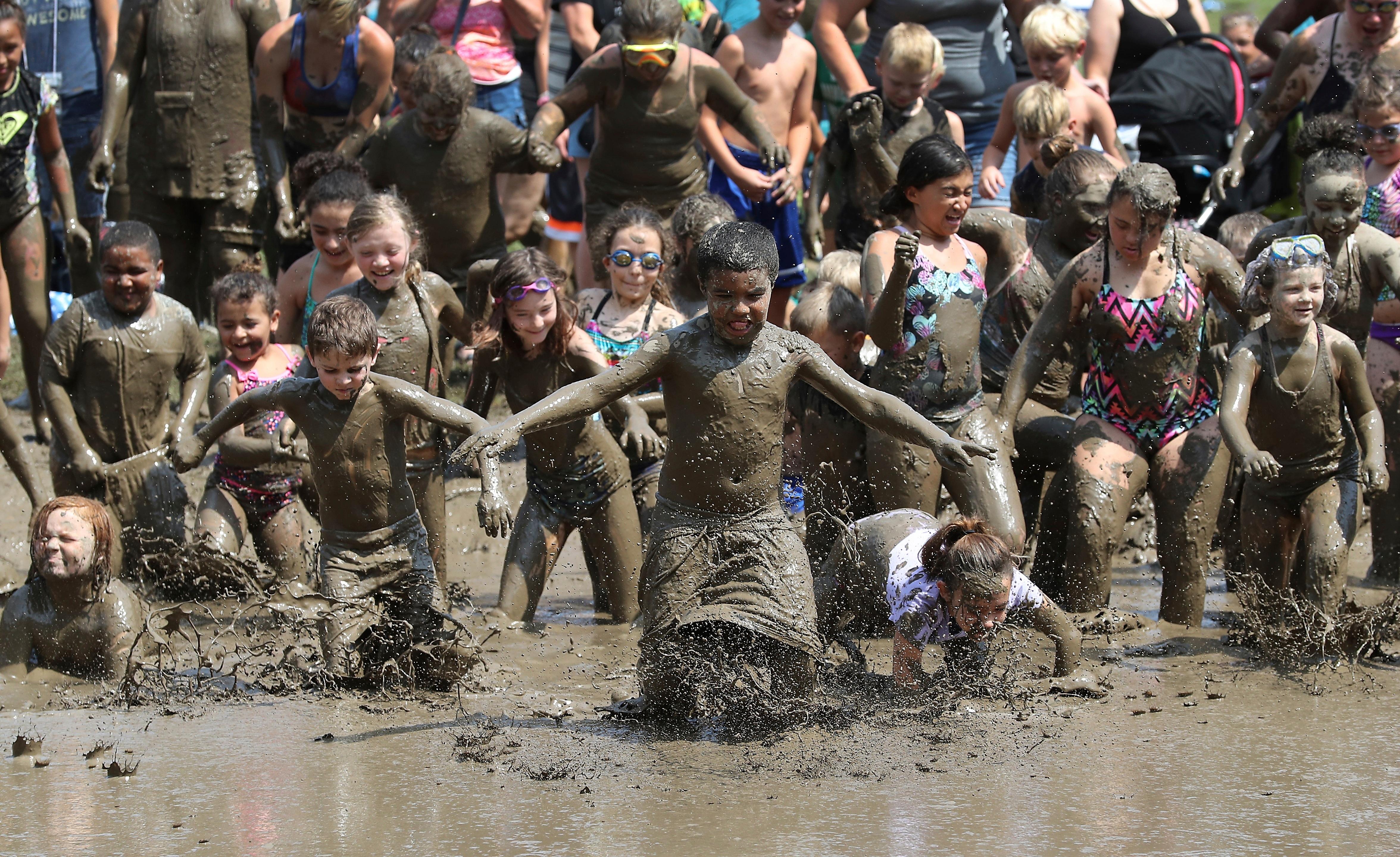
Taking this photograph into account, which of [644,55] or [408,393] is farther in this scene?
[644,55]

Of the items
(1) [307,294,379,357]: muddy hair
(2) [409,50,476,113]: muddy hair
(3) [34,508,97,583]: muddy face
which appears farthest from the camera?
(2) [409,50,476,113]: muddy hair

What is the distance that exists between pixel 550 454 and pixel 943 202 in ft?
5.75

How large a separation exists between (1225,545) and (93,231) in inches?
252

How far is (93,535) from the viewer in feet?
17.7

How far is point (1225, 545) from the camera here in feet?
21.4

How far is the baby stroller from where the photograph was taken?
848cm

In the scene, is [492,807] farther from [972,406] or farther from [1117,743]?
[972,406]

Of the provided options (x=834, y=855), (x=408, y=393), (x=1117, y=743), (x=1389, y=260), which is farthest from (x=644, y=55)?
(x=834, y=855)

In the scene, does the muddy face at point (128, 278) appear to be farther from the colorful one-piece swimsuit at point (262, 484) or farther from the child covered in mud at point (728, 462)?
the child covered in mud at point (728, 462)

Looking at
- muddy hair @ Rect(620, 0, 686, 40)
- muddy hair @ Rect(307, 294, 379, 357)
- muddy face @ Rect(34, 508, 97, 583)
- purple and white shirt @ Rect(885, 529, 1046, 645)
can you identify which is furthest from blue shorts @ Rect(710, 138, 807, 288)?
muddy face @ Rect(34, 508, 97, 583)

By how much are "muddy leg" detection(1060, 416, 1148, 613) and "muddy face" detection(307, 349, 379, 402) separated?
263 cm

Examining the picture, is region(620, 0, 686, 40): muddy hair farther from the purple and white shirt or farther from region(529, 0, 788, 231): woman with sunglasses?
the purple and white shirt

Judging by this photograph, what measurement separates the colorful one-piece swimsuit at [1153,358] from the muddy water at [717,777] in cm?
109

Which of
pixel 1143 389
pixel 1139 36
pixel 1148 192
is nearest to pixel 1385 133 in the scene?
pixel 1148 192
